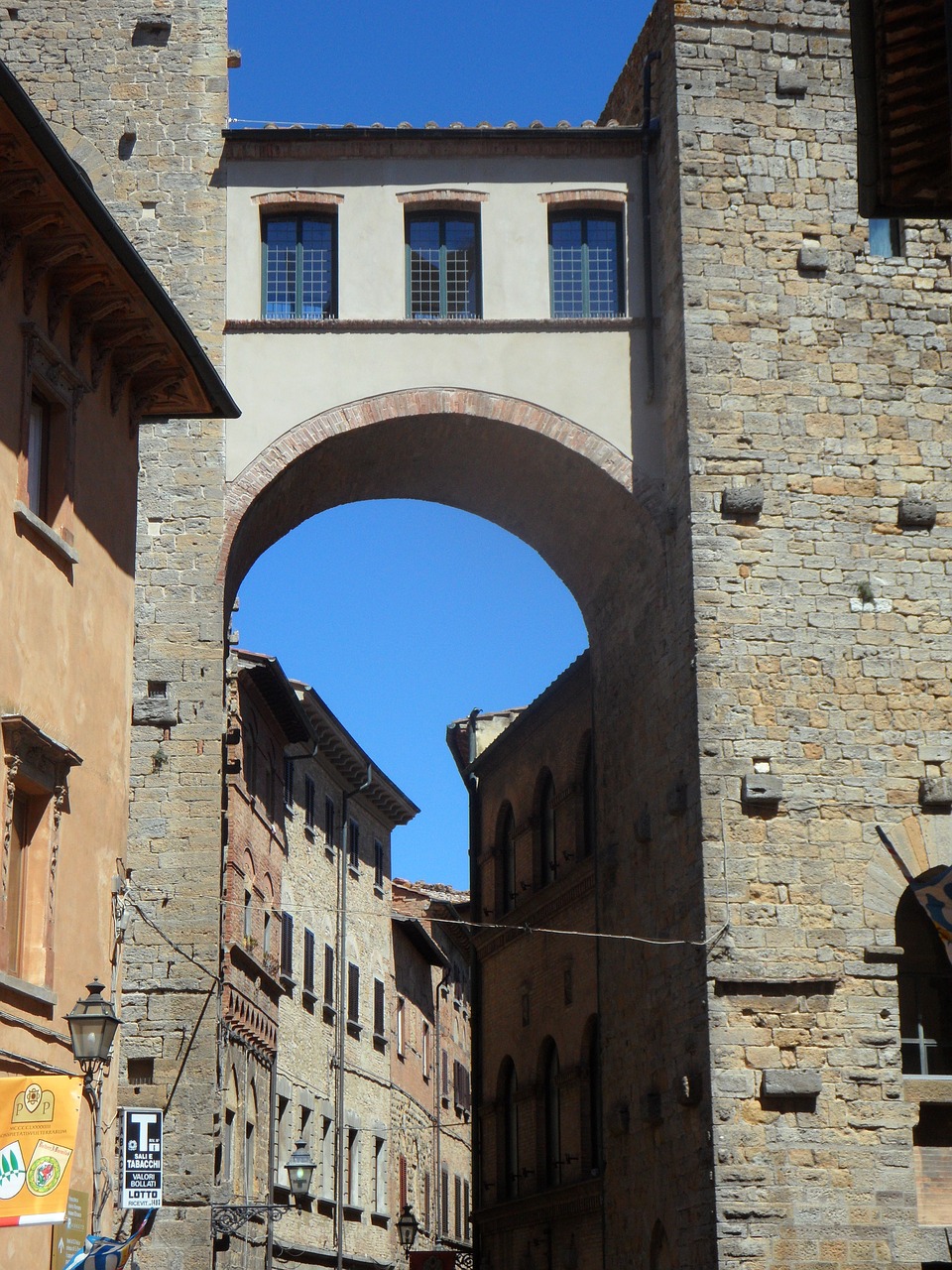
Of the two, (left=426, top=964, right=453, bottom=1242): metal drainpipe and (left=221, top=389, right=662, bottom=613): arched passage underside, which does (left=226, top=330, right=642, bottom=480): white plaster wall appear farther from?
(left=426, top=964, right=453, bottom=1242): metal drainpipe

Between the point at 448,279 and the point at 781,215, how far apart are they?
3.75 m

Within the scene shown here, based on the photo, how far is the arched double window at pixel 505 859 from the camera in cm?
3108

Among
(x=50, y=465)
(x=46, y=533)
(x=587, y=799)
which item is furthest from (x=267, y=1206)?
(x=46, y=533)

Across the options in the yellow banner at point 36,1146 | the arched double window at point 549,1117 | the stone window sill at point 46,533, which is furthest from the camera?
the arched double window at point 549,1117

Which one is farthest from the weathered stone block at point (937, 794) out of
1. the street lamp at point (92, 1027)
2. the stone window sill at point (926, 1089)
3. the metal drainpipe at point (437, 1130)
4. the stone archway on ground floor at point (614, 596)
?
the metal drainpipe at point (437, 1130)

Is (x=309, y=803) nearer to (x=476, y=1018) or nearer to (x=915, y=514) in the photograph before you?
(x=476, y=1018)

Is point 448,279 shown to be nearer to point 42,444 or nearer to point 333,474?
point 333,474

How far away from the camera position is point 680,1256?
19.4m

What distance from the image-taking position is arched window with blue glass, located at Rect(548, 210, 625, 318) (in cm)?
2247

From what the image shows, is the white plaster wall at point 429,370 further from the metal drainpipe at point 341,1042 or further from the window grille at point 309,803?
the window grille at point 309,803

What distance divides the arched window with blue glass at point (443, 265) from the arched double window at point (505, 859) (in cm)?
1073

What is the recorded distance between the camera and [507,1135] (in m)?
29.9

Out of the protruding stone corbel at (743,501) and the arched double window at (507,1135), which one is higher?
the protruding stone corbel at (743,501)

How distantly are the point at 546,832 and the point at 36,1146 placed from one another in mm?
17201
